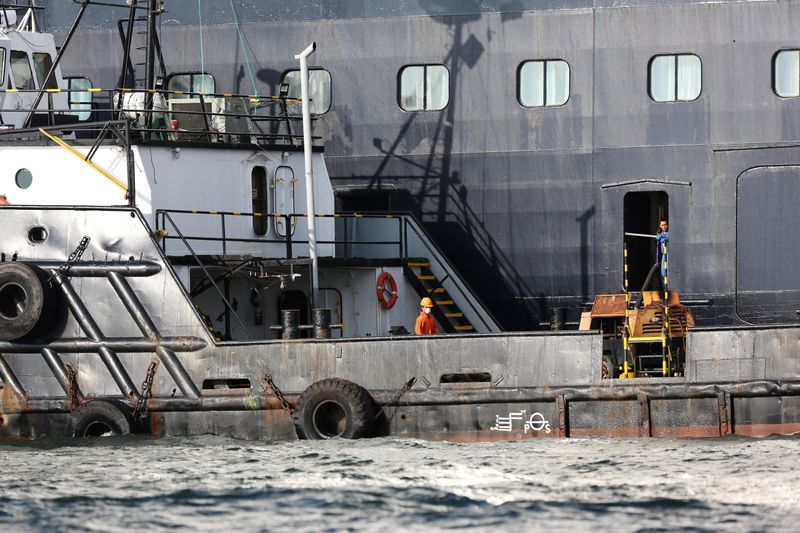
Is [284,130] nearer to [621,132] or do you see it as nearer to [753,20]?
[621,132]

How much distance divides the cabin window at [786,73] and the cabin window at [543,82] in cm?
239

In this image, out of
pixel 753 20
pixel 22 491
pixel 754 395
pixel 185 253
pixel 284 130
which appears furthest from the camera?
pixel 284 130

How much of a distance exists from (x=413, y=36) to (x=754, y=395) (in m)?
6.08

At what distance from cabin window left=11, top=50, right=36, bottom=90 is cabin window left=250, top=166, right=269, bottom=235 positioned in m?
3.08

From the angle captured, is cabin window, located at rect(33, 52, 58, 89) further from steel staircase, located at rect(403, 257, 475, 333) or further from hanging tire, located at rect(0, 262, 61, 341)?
steel staircase, located at rect(403, 257, 475, 333)

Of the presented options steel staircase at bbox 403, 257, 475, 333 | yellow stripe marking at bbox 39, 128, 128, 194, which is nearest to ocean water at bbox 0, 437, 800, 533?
steel staircase at bbox 403, 257, 475, 333

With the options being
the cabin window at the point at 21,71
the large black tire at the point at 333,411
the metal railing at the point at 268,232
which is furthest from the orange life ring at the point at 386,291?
the cabin window at the point at 21,71

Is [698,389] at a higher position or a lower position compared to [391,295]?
lower

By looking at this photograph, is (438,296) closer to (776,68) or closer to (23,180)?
(776,68)

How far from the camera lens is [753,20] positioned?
15758 millimetres

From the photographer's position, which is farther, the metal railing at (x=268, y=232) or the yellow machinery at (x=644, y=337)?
the metal railing at (x=268, y=232)

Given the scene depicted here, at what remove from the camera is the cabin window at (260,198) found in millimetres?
15430

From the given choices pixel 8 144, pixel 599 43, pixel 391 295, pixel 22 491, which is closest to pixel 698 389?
pixel 391 295

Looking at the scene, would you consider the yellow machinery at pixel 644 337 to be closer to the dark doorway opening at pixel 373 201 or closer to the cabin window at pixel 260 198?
the dark doorway opening at pixel 373 201
